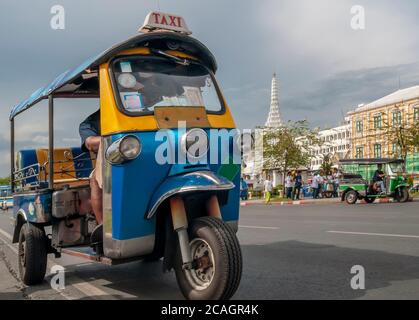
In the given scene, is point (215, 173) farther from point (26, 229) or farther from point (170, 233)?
point (26, 229)

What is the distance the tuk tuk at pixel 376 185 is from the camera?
22.6 m

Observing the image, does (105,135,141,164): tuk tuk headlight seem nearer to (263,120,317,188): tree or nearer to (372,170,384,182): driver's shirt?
(372,170,384,182): driver's shirt

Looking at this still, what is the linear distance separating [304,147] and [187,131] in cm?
4526

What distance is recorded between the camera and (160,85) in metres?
5.20

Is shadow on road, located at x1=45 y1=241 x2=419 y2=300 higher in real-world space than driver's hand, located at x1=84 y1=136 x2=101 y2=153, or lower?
lower

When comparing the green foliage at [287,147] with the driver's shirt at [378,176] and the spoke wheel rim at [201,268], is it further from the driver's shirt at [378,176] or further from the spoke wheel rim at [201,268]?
the spoke wheel rim at [201,268]

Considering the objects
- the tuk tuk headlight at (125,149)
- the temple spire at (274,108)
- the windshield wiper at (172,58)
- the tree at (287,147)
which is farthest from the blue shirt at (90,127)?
the temple spire at (274,108)

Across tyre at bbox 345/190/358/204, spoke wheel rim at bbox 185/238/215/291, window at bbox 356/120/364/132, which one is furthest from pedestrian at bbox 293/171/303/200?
window at bbox 356/120/364/132

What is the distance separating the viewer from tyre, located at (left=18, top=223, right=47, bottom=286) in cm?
623

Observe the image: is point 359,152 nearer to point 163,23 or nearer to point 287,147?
point 287,147

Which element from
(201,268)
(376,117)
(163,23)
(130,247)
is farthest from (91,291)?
(376,117)

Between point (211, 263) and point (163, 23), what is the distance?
2.67 m

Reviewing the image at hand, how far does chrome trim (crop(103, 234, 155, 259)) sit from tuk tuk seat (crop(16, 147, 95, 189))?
103 inches

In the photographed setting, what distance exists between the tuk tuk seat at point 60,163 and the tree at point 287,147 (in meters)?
37.8
